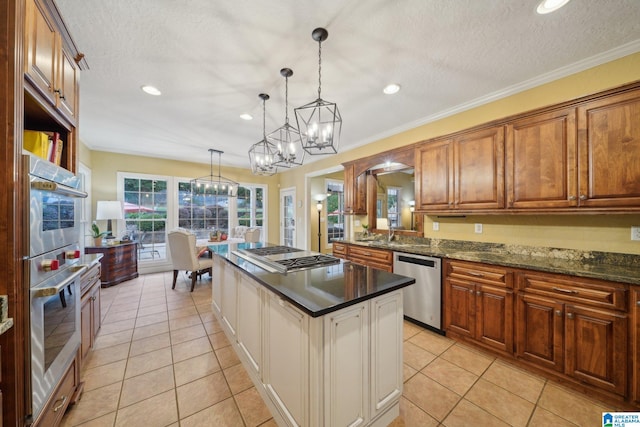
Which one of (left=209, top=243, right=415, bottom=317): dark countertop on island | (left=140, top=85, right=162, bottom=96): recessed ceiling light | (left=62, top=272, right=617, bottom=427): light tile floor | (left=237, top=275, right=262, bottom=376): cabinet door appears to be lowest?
(left=62, top=272, right=617, bottom=427): light tile floor

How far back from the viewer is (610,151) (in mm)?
1799

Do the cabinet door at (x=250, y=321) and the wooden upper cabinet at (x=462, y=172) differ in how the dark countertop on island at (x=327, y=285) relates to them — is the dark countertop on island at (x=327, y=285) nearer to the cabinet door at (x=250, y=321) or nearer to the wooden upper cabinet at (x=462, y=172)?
the cabinet door at (x=250, y=321)

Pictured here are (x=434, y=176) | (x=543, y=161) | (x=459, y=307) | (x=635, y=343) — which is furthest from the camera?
(x=434, y=176)

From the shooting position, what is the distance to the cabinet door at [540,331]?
1802 millimetres

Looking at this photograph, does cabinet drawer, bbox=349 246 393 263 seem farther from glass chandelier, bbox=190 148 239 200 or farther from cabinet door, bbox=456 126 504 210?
glass chandelier, bbox=190 148 239 200

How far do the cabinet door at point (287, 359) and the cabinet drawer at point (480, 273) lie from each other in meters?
1.92

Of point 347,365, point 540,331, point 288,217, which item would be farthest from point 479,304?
point 288,217

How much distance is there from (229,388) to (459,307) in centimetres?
225

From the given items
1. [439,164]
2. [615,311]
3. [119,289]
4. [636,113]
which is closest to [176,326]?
[119,289]

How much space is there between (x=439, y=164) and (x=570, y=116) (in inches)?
44.8

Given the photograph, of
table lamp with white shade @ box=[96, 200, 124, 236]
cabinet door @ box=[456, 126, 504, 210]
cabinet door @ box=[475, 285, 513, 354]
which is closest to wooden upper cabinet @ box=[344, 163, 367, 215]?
cabinet door @ box=[456, 126, 504, 210]

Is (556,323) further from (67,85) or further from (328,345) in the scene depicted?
(67,85)

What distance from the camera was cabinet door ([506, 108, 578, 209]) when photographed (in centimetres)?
197

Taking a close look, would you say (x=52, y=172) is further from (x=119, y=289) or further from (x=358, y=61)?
(x=119, y=289)
